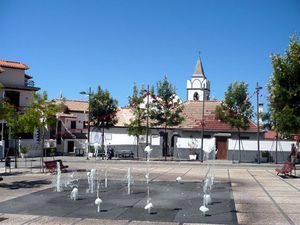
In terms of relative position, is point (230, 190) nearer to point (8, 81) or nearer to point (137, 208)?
point (137, 208)

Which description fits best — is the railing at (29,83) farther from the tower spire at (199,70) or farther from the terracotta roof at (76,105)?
the tower spire at (199,70)

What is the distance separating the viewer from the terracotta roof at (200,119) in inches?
1741

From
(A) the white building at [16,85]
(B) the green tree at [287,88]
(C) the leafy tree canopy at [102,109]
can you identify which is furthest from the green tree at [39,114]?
(A) the white building at [16,85]

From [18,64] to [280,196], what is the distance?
39847mm

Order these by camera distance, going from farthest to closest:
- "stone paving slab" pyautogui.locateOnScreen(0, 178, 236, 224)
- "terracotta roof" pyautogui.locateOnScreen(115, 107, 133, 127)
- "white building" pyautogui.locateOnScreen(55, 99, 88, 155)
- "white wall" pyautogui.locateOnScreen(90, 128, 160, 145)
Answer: "white building" pyautogui.locateOnScreen(55, 99, 88, 155) < "terracotta roof" pyautogui.locateOnScreen(115, 107, 133, 127) < "white wall" pyautogui.locateOnScreen(90, 128, 160, 145) < "stone paving slab" pyautogui.locateOnScreen(0, 178, 236, 224)

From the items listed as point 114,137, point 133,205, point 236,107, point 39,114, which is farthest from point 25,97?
point 133,205

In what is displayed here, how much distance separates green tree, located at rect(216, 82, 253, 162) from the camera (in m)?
39.0

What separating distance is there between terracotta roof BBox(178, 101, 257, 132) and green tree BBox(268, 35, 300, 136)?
17036 millimetres

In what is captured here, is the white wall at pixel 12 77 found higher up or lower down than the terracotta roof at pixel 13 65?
lower down

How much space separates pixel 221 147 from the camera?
1710 inches

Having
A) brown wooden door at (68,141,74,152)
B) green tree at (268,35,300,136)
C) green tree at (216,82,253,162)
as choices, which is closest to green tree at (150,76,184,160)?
green tree at (216,82,253,162)

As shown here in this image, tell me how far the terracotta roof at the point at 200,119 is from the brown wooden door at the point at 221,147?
110 centimetres

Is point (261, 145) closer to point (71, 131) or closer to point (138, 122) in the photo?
point (138, 122)

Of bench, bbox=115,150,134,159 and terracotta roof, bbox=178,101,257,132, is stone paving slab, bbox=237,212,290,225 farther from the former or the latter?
bench, bbox=115,150,134,159
